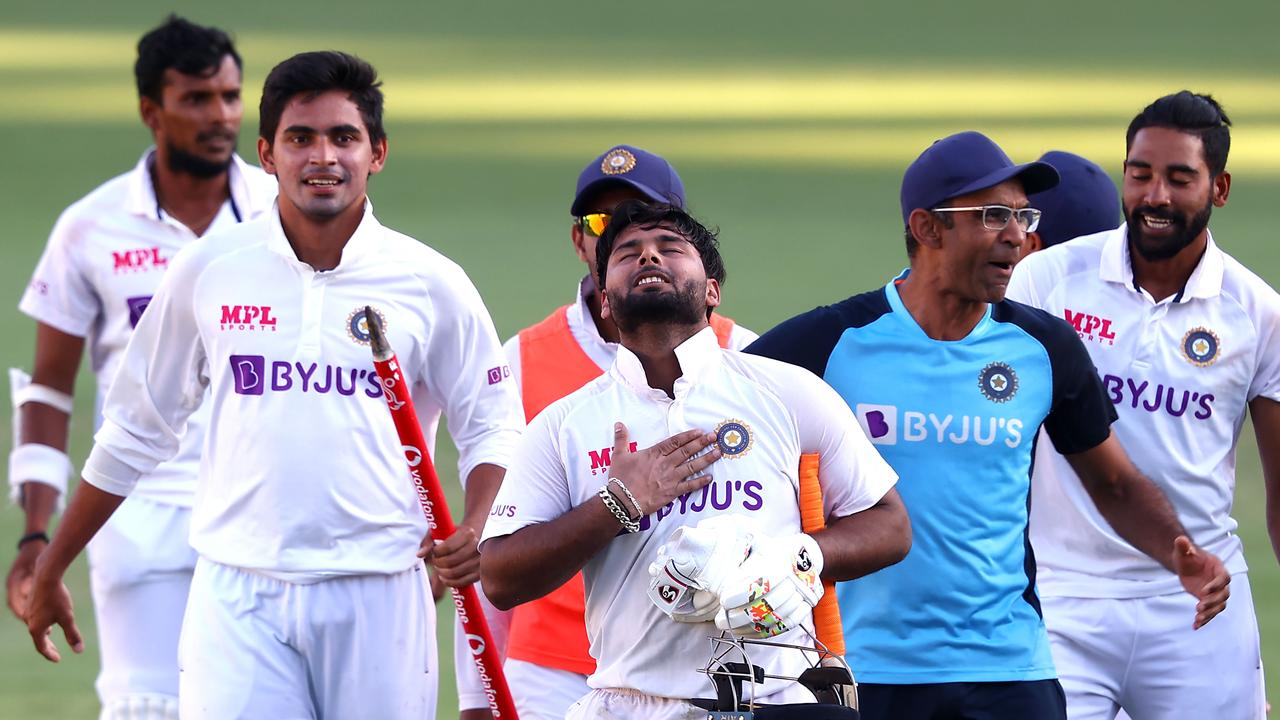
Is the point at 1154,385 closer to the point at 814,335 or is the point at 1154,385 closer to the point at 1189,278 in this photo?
the point at 1189,278

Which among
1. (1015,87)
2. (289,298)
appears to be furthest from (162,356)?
(1015,87)

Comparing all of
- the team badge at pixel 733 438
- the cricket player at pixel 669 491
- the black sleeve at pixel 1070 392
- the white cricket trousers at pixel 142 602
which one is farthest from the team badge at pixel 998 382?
the white cricket trousers at pixel 142 602

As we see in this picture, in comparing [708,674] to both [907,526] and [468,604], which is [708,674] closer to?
[907,526]

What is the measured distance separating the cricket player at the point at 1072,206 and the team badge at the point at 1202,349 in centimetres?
106

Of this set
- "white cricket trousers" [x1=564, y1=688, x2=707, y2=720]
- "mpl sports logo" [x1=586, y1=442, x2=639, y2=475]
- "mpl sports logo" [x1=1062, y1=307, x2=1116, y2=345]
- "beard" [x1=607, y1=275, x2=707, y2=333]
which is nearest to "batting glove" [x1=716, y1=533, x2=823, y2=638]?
"white cricket trousers" [x1=564, y1=688, x2=707, y2=720]

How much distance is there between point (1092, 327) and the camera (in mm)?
5641

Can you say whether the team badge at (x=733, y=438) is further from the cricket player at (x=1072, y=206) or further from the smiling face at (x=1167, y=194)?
the cricket player at (x=1072, y=206)

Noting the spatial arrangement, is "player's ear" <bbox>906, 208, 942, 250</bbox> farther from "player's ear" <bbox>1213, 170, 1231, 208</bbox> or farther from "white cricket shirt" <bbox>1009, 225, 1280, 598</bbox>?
"player's ear" <bbox>1213, 170, 1231, 208</bbox>

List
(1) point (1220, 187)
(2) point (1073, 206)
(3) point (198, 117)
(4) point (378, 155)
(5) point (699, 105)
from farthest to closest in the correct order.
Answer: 1. (5) point (699, 105)
2. (3) point (198, 117)
3. (2) point (1073, 206)
4. (1) point (1220, 187)
5. (4) point (378, 155)

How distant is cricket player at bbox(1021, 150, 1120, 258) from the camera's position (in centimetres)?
660

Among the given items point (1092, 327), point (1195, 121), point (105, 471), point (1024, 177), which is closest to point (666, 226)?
point (1024, 177)

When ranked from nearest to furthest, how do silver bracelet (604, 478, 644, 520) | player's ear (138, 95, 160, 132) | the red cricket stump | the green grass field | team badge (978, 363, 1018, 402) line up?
1. silver bracelet (604, 478, 644, 520)
2. the red cricket stump
3. team badge (978, 363, 1018, 402)
4. player's ear (138, 95, 160, 132)
5. the green grass field

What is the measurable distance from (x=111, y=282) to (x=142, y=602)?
3.00 feet

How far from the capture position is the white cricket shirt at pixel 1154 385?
554 cm
